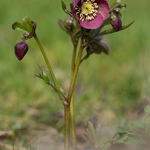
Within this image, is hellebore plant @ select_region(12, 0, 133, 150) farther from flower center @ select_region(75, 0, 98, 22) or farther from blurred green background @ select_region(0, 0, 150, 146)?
blurred green background @ select_region(0, 0, 150, 146)

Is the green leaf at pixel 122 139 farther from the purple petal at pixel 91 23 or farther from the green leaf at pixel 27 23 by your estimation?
the green leaf at pixel 27 23

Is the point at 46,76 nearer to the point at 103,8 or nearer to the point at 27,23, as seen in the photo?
the point at 27,23

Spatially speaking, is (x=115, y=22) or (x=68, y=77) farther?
(x=68, y=77)

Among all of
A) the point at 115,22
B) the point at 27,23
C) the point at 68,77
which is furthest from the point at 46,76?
the point at 68,77

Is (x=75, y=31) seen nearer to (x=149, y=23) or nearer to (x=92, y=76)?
(x=92, y=76)

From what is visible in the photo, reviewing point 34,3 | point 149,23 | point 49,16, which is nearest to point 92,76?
point 149,23

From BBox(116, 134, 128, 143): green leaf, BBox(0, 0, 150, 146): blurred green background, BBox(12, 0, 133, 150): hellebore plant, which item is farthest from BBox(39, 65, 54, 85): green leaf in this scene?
BBox(0, 0, 150, 146): blurred green background
